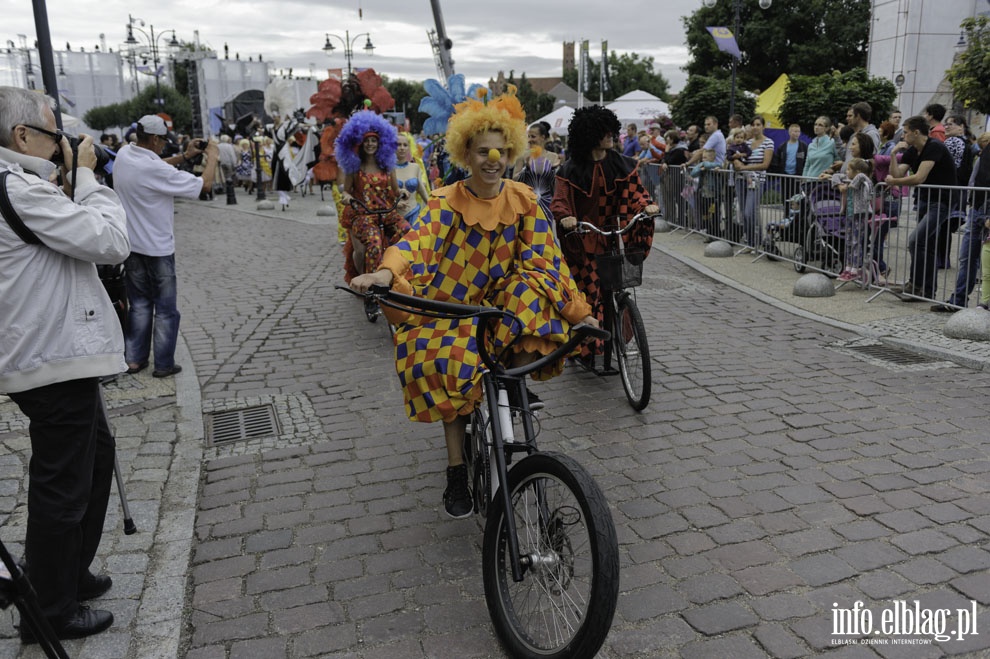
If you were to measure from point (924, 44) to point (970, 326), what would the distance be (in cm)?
2761

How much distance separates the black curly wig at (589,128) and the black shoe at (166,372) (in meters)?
3.55

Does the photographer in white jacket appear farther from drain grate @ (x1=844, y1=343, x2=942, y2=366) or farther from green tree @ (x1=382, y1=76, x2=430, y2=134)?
green tree @ (x1=382, y1=76, x2=430, y2=134)

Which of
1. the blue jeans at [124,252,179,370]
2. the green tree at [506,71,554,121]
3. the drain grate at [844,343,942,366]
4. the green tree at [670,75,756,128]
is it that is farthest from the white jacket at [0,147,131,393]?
the green tree at [506,71,554,121]

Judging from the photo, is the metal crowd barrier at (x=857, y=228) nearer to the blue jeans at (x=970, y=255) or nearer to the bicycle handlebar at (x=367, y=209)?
the blue jeans at (x=970, y=255)

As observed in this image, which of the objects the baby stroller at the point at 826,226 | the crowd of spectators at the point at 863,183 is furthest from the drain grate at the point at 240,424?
the baby stroller at the point at 826,226

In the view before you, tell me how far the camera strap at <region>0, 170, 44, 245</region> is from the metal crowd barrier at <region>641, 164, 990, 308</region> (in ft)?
24.6

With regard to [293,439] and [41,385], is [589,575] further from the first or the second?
[293,439]

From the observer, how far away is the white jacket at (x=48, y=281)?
8.90 feet

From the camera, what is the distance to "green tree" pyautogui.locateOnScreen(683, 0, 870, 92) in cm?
4400

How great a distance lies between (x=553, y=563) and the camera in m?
2.73

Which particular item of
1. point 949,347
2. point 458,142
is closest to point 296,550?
point 458,142

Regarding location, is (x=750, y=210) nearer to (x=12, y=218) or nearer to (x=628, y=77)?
(x=12, y=218)

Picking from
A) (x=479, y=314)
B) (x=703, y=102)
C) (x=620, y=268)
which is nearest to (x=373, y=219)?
(x=620, y=268)

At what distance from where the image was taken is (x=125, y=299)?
19.3 ft
